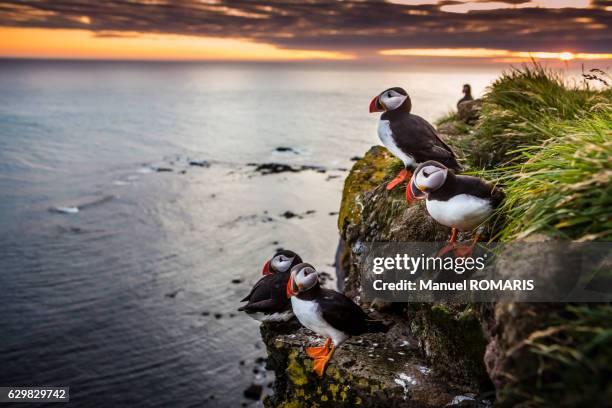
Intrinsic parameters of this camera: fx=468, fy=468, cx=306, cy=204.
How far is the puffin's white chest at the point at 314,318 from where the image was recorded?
5.62 meters

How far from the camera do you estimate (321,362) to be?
577 centimetres

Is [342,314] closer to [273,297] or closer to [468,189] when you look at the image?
[273,297]

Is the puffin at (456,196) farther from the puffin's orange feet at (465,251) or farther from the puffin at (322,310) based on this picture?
the puffin at (322,310)

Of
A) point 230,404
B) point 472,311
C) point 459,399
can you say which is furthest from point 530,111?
point 230,404

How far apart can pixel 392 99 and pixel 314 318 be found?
3.37 meters

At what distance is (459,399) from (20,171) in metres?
45.3

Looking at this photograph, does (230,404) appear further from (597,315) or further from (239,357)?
(597,315)

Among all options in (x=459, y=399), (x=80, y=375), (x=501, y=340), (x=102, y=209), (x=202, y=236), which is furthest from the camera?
(x=102, y=209)

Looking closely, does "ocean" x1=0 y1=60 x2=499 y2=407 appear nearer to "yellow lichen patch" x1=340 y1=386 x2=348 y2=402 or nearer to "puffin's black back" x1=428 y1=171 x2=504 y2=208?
"puffin's black back" x1=428 y1=171 x2=504 y2=208

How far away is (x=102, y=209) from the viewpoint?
30.4 m

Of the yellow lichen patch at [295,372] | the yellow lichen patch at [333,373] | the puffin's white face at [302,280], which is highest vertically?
the puffin's white face at [302,280]

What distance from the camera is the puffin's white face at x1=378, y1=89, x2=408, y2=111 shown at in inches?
271

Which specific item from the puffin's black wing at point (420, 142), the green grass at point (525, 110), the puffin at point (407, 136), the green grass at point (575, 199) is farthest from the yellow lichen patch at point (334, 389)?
the green grass at point (525, 110)

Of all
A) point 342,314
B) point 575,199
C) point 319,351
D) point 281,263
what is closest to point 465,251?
point 342,314
